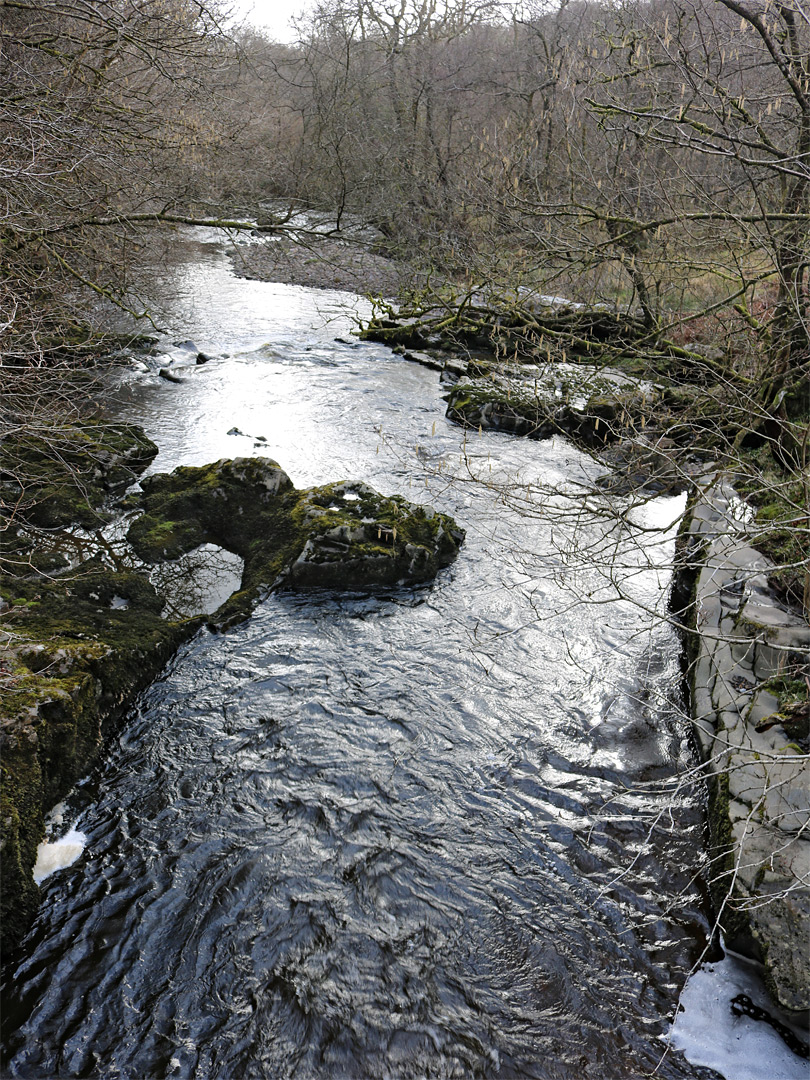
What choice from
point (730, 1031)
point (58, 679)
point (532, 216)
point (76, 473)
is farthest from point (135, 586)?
point (730, 1031)

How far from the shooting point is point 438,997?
3.57 metres

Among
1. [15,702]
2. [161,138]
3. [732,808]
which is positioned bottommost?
[732,808]

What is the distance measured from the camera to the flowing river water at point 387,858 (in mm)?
3381

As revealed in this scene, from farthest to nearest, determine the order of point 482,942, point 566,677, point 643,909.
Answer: point 566,677, point 643,909, point 482,942

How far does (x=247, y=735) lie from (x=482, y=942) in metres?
2.10

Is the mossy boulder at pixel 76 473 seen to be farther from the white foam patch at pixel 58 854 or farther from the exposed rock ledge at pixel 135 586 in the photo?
the white foam patch at pixel 58 854

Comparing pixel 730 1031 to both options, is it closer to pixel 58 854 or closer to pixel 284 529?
pixel 58 854

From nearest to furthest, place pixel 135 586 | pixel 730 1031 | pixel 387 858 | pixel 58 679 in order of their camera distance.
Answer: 1. pixel 730 1031
2. pixel 387 858
3. pixel 58 679
4. pixel 135 586

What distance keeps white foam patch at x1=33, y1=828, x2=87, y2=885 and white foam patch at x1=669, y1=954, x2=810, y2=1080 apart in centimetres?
325

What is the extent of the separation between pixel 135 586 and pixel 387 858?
3351mm

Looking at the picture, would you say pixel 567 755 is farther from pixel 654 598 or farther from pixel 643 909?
pixel 654 598

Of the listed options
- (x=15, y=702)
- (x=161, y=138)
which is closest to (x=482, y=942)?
(x=15, y=702)

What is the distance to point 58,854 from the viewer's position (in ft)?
13.4

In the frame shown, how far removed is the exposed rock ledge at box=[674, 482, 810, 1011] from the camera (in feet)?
11.5
